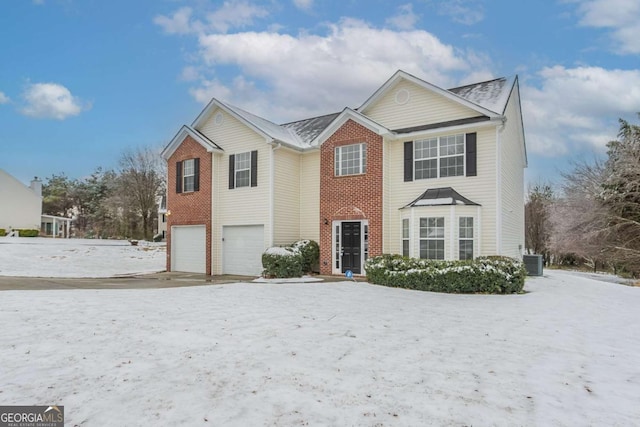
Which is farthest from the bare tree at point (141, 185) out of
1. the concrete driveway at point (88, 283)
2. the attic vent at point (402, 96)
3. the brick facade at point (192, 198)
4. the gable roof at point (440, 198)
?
the gable roof at point (440, 198)

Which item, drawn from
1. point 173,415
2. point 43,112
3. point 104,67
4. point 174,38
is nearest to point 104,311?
point 173,415

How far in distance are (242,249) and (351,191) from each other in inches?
219

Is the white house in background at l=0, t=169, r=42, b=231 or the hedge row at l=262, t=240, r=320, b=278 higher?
the white house in background at l=0, t=169, r=42, b=231

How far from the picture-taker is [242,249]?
54.9 ft

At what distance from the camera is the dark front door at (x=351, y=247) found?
14898mm

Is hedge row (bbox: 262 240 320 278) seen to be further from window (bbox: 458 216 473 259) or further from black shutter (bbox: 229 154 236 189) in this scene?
window (bbox: 458 216 473 259)

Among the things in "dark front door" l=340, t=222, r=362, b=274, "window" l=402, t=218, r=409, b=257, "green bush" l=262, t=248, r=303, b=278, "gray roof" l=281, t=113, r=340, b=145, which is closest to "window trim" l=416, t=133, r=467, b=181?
"window" l=402, t=218, r=409, b=257

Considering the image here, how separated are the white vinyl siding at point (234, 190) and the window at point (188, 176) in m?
0.98

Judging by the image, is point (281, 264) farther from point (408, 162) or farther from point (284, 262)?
point (408, 162)

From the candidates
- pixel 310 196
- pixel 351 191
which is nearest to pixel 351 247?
pixel 351 191

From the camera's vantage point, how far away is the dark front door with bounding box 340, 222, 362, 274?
14898 mm

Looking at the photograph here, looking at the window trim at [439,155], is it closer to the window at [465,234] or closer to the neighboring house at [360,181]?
the neighboring house at [360,181]

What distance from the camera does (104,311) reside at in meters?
7.48

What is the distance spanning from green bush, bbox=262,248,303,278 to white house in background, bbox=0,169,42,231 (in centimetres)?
3105
